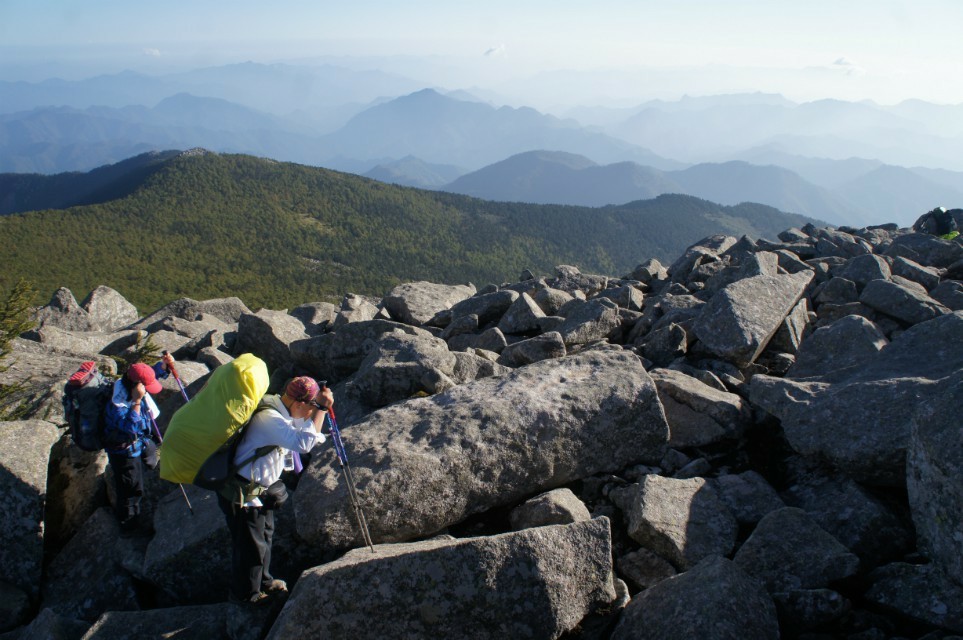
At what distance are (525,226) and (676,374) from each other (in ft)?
551

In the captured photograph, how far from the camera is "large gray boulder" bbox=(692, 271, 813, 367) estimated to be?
11.3 m

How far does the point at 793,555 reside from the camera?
20.2 ft

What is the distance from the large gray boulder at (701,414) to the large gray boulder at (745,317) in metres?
1.73

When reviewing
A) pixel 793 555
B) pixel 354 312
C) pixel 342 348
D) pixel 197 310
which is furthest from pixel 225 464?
pixel 197 310

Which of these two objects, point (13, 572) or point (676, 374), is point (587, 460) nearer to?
point (676, 374)

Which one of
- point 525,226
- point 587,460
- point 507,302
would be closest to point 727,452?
point 587,460

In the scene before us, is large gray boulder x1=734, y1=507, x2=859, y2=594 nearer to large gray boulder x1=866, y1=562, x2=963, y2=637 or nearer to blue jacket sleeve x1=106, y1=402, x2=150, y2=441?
large gray boulder x1=866, y1=562, x2=963, y2=637

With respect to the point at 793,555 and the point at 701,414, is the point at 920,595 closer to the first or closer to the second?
the point at 793,555

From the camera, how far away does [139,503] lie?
9406 mm

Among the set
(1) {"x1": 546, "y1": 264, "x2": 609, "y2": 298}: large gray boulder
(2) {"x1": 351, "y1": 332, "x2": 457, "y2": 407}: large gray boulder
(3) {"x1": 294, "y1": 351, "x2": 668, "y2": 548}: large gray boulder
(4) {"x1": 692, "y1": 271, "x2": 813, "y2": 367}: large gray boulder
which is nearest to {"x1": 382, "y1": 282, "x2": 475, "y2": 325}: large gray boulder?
(1) {"x1": 546, "y1": 264, "x2": 609, "y2": 298}: large gray boulder

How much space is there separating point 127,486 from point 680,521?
29.3ft

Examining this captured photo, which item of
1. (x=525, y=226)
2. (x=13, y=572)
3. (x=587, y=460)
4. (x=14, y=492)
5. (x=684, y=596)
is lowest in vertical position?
(x=525, y=226)

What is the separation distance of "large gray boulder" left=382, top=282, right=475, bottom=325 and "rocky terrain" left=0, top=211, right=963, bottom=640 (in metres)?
4.48

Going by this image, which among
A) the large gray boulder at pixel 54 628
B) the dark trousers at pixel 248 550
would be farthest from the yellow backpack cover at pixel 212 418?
the large gray boulder at pixel 54 628
